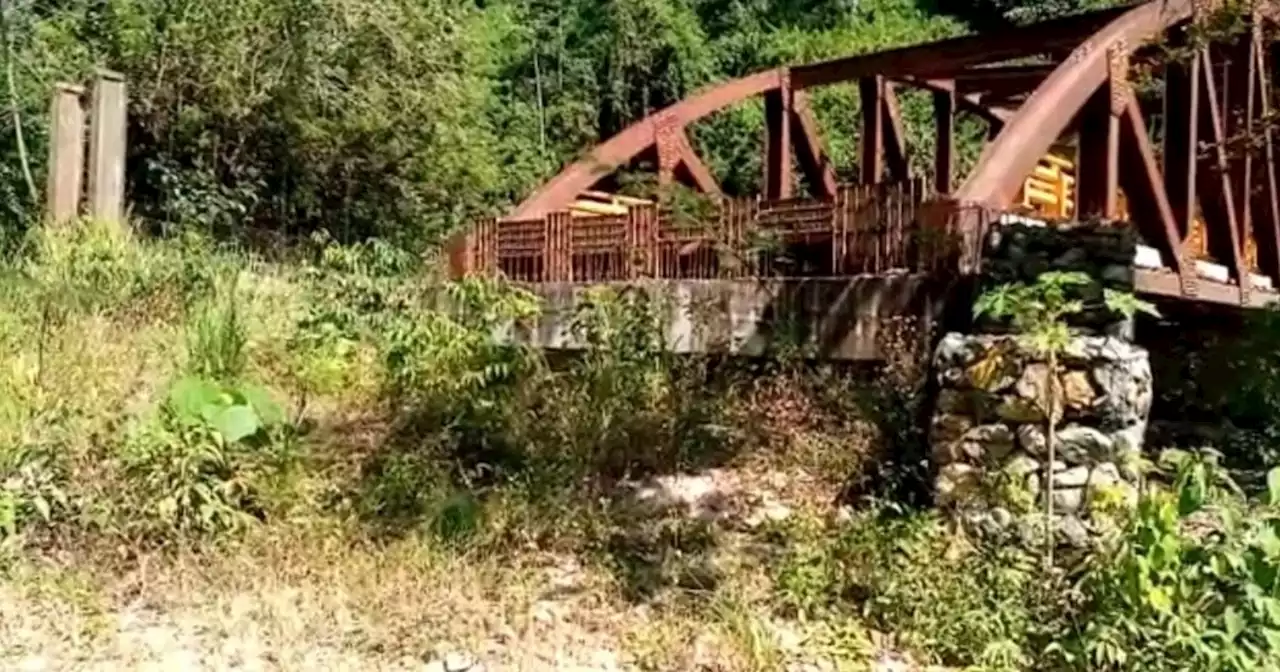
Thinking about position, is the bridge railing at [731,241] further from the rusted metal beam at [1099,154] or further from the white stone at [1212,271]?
the white stone at [1212,271]

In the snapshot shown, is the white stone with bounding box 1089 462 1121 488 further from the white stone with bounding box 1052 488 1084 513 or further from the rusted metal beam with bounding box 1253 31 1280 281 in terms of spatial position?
the rusted metal beam with bounding box 1253 31 1280 281

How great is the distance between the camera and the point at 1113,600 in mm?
4000

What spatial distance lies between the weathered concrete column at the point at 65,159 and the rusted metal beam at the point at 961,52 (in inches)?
225

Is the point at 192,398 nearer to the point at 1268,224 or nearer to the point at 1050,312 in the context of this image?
the point at 1050,312

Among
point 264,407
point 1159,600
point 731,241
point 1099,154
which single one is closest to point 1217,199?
point 1099,154

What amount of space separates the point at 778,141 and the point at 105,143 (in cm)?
543

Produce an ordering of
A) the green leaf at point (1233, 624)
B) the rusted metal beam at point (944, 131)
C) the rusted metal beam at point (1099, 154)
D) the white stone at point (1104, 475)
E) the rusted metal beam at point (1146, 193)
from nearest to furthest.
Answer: the green leaf at point (1233, 624), the white stone at point (1104, 475), the rusted metal beam at point (1099, 154), the rusted metal beam at point (1146, 193), the rusted metal beam at point (944, 131)

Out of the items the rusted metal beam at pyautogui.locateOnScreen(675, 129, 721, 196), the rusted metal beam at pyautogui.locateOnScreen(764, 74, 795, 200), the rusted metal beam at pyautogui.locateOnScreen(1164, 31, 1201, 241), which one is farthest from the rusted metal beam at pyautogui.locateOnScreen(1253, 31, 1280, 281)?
the rusted metal beam at pyautogui.locateOnScreen(675, 129, 721, 196)

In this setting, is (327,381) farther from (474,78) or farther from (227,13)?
(474,78)

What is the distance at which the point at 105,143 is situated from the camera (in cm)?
887

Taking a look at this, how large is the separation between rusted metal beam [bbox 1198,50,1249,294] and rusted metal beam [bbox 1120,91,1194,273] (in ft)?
4.13

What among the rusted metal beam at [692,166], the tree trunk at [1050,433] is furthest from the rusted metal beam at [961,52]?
the tree trunk at [1050,433]

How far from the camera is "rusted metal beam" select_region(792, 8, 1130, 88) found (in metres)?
8.51

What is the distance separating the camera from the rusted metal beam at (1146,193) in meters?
7.90
